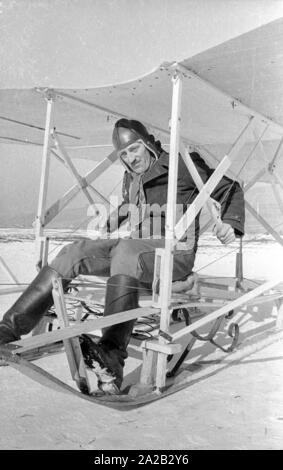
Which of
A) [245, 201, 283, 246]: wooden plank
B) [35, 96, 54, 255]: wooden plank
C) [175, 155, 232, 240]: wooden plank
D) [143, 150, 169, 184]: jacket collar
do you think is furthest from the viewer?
[245, 201, 283, 246]: wooden plank

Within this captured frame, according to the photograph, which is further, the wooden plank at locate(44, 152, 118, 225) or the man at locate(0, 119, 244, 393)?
the wooden plank at locate(44, 152, 118, 225)

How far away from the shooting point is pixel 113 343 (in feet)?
9.65

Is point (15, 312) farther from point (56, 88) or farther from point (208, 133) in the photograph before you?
point (208, 133)

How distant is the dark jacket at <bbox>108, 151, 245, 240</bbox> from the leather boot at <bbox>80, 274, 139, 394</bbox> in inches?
35.0

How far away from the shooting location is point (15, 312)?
2.96m

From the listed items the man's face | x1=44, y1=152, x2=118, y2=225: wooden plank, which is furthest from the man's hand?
x1=44, y1=152, x2=118, y2=225: wooden plank

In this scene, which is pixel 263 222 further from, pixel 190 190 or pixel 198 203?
pixel 198 203

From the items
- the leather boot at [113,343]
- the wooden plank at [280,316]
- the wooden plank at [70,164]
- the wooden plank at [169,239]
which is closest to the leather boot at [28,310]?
the leather boot at [113,343]

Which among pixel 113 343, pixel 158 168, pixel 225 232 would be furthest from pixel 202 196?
pixel 113 343

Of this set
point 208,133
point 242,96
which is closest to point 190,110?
point 242,96

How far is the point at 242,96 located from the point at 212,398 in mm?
2145

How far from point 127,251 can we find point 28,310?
0.74 m

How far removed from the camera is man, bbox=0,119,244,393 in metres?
2.93

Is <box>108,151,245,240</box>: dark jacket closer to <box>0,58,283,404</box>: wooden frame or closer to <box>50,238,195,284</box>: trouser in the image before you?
<box>0,58,283,404</box>: wooden frame
